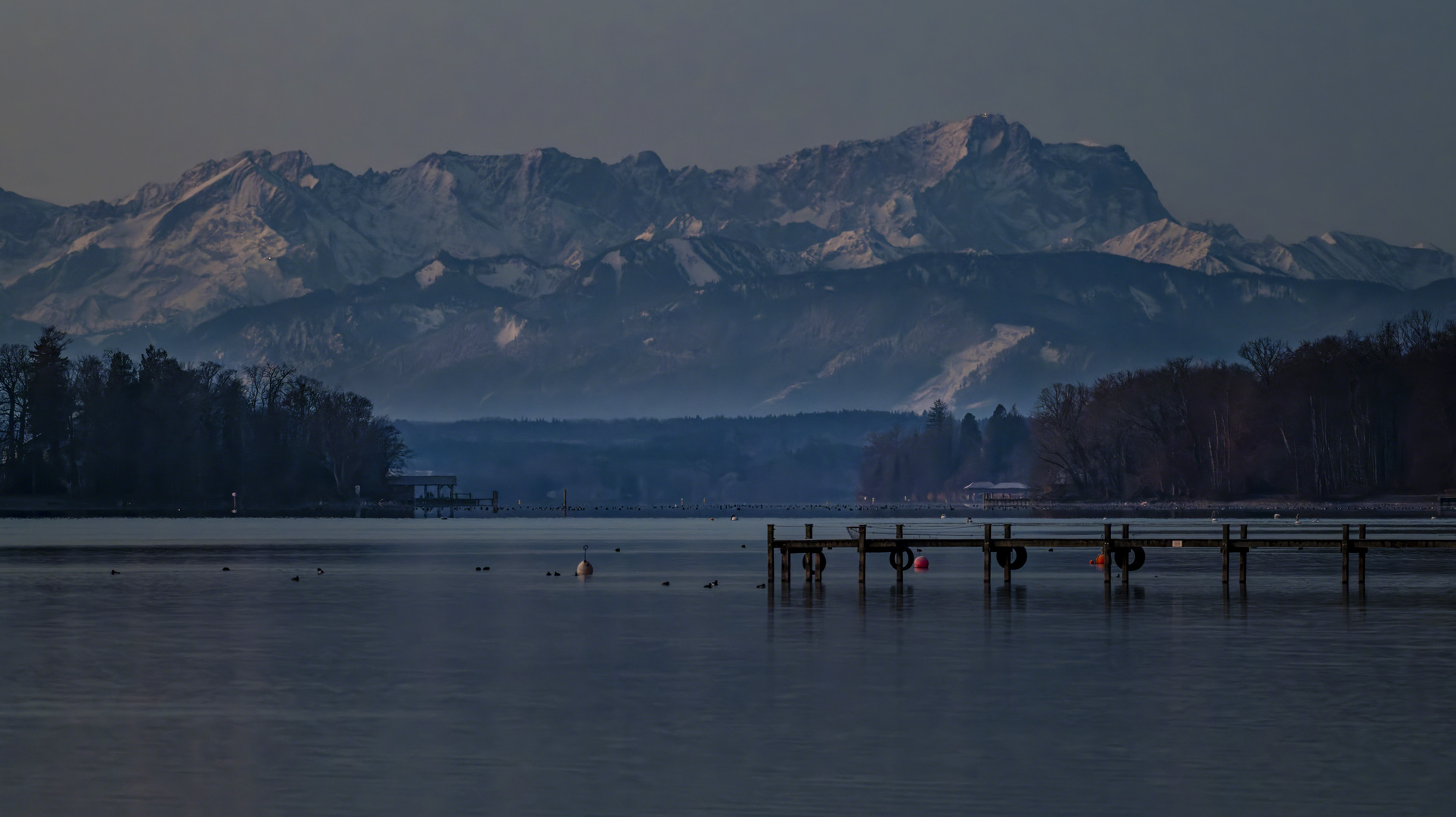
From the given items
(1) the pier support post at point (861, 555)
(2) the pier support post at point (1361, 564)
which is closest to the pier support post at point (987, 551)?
(1) the pier support post at point (861, 555)

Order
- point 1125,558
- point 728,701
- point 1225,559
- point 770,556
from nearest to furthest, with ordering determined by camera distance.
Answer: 1. point 728,701
2. point 1225,559
3. point 770,556
4. point 1125,558

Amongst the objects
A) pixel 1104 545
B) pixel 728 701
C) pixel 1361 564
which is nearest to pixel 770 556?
pixel 1104 545

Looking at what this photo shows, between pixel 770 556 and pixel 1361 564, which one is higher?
pixel 770 556

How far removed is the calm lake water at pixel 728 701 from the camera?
24.0 m

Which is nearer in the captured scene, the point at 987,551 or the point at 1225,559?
the point at 1225,559

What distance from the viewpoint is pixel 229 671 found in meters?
38.4

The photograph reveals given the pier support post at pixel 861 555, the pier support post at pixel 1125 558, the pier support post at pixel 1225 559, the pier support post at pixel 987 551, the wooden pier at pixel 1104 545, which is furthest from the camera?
the pier support post at pixel 1125 558

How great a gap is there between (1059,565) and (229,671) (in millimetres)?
60624

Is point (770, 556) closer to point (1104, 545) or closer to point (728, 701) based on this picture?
point (1104, 545)

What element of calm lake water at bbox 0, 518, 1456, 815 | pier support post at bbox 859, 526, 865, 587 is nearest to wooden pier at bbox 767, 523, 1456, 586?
pier support post at bbox 859, 526, 865, 587

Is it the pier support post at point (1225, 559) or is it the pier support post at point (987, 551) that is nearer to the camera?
the pier support post at point (1225, 559)

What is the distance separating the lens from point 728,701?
110 ft

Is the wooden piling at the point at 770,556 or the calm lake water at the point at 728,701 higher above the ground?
the wooden piling at the point at 770,556

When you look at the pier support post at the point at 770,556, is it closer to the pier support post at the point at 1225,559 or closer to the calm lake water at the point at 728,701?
the calm lake water at the point at 728,701
